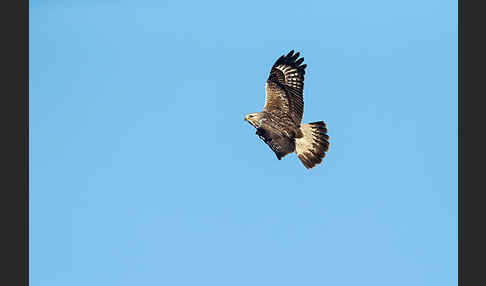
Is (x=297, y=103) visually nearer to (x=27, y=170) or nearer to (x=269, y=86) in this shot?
(x=269, y=86)

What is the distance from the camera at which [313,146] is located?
16.0 meters

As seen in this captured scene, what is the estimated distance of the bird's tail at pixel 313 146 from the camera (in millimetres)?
15961

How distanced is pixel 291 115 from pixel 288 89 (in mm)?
408

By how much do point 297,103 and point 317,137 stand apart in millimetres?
645

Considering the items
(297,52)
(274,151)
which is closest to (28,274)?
(274,151)

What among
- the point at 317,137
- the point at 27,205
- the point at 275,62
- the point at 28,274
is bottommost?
the point at 28,274

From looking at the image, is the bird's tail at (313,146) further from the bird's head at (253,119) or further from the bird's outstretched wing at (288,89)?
the bird's head at (253,119)

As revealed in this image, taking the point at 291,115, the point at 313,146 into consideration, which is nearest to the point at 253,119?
the point at 291,115

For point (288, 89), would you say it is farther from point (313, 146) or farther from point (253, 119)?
point (313, 146)

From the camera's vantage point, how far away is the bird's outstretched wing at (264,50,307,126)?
15773mm

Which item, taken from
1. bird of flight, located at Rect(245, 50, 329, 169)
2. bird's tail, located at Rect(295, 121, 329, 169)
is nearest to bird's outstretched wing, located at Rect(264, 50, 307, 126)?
bird of flight, located at Rect(245, 50, 329, 169)

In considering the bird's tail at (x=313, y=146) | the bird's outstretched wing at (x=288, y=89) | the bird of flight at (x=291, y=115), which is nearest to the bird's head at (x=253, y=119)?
the bird of flight at (x=291, y=115)

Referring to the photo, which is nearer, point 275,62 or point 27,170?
point 27,170

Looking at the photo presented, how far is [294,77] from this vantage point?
1580cm
